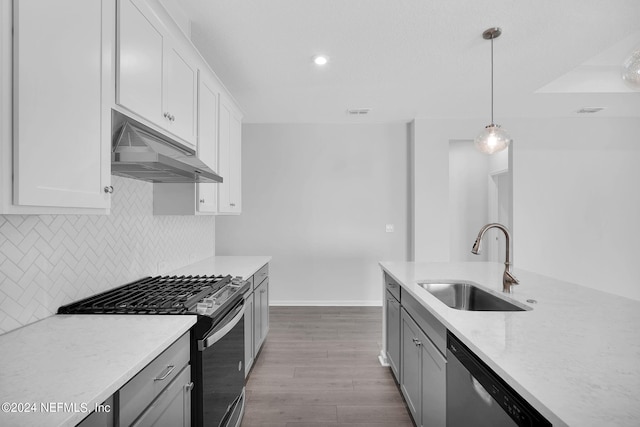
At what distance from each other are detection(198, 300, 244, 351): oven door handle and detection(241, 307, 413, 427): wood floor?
2.67 feet

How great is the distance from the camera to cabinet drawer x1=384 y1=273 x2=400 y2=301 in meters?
2.28

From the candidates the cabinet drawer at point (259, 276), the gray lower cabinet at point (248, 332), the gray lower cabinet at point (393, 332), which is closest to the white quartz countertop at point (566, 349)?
the gray lower cabinet at point (393, 332)

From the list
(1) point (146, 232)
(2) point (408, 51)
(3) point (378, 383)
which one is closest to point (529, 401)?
(3) point (378, 383)

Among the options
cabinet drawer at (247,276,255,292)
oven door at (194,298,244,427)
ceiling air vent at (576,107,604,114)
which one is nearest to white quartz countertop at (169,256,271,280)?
cabinet drawer at (247,276,255,292)

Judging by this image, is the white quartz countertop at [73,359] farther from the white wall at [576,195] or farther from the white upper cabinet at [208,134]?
the white wall at [576,195]

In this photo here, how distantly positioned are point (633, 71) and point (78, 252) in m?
2.93

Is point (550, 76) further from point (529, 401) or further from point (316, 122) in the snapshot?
point (529, 401)

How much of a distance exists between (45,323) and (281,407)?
1540 mm

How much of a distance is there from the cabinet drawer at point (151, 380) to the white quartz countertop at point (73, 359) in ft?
0.15

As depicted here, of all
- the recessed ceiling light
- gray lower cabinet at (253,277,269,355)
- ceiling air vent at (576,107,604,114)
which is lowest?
gray lower cabinet at (253,277,269,355)

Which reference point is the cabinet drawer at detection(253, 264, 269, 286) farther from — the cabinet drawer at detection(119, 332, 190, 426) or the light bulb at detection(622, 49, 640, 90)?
the light bulb at detection(622, 49, 640, 90)

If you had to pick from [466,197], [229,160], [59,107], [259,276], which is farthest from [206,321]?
[466,197]

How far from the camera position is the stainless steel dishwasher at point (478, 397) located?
0.86 metres

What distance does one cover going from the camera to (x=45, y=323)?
50.8 inches
